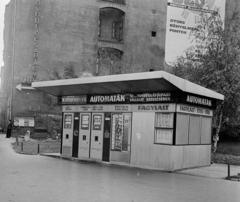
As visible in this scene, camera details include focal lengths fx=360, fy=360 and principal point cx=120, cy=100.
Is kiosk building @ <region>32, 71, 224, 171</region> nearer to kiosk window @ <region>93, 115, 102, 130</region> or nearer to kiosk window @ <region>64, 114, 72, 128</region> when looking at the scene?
kiosk window @ <region>93, 115, 102, 130</region>

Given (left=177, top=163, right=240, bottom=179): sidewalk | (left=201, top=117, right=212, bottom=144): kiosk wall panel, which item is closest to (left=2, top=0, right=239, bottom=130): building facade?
(left=201, top=117, right=212, bottom=144): kiosk wall panel

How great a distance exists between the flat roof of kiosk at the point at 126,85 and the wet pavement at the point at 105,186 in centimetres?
320

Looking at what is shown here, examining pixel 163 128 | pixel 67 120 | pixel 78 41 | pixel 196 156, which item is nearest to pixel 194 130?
pixel 196 156

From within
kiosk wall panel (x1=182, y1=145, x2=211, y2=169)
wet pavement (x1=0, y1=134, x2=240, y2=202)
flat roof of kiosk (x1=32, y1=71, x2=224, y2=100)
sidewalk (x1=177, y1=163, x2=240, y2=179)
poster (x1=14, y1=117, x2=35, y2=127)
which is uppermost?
flat roof of kiosk (x1=32, y1=71, x2=224, y2=100)

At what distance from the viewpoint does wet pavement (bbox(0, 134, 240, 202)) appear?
859cm

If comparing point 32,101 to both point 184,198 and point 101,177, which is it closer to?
point 101,177

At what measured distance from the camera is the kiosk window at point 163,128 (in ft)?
45.4

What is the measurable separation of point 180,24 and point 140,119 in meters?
28.2

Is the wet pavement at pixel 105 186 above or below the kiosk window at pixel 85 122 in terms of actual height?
below

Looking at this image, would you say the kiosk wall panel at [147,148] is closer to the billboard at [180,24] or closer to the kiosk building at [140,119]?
the kiosk building at [140,119]

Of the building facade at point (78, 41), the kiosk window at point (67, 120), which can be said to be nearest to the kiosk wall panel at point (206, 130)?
the kiosk window at point (67, 120)

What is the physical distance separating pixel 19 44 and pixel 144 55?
14.3 meters

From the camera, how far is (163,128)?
45.9ft

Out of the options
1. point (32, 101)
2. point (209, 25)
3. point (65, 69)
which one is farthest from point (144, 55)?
point (209, 25)
